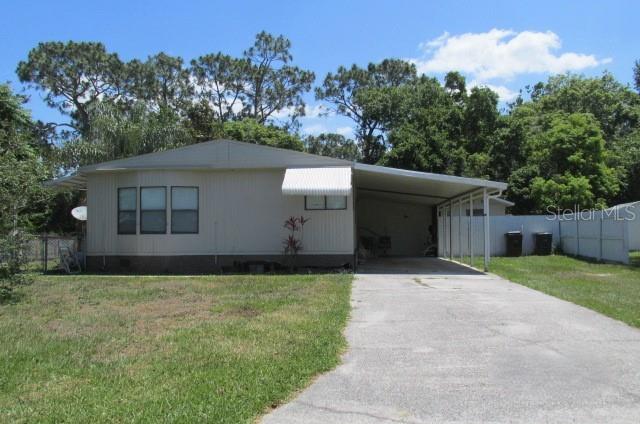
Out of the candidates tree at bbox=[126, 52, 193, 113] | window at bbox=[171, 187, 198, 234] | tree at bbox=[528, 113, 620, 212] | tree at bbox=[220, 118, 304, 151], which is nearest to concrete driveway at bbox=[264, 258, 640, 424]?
window at bbox=[171, 187, 198, 234]

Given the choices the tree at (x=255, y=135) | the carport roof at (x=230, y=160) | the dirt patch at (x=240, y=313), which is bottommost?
the dirt patch at (x=240, y=313)

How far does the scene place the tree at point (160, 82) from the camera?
1656 inches

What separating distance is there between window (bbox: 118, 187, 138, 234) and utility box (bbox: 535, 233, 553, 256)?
14830 millimetres

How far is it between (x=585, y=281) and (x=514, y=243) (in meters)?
9.10

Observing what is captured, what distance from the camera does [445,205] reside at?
22312 millimetres

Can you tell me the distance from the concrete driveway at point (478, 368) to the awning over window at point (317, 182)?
4.65 m

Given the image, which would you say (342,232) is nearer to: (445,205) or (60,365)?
(445,205)

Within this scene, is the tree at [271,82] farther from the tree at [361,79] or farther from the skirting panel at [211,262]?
the skirting panel at [211,262]

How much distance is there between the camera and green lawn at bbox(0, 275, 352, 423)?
459 cm

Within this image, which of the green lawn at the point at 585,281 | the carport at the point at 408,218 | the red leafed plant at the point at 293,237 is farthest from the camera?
the carport at the point at 408,218

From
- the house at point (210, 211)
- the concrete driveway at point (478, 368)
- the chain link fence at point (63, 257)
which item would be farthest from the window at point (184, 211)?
the concrete driveway at point (478, 368)

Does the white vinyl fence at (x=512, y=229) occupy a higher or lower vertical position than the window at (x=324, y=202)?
lower

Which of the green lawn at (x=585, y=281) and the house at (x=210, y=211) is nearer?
the green lawn at (x=585, y=281)

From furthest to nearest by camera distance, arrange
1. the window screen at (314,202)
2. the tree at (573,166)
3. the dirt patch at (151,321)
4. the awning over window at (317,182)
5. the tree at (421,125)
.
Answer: the tree at (421,125) < the tree at (573,166) < the window screen at (314,202) < the awning over window at (317,182) < the dirt patch at (151,321)
